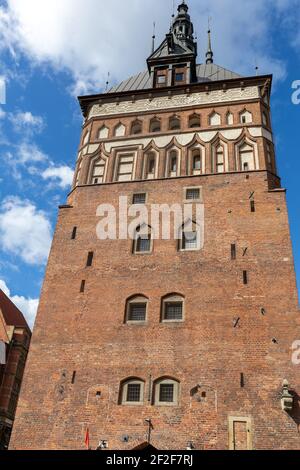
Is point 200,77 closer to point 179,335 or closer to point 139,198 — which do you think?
point 139,198

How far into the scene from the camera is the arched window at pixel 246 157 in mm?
20000

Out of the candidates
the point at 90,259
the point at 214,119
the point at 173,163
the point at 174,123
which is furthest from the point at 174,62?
the point at 90,259

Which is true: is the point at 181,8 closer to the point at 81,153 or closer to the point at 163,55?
the point at 163,55

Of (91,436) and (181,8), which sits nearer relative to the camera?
(91,436)

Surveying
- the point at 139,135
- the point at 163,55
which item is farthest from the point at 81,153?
the point at 163,55

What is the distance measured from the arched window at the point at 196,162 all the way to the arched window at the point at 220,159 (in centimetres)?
79

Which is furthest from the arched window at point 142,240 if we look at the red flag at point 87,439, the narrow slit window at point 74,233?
the red flag at point 87,439

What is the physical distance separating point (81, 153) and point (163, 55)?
26.9 feet

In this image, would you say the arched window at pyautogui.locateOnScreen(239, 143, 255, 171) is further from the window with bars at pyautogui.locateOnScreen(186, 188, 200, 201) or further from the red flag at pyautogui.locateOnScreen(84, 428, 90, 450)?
the red flag at pyautogui.locateOnScreen(84, 428, 90, 450)

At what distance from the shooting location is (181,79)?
81.7 ft

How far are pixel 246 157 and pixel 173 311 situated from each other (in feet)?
26.2

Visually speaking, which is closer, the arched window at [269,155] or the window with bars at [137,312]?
the window with bars at [137,312]

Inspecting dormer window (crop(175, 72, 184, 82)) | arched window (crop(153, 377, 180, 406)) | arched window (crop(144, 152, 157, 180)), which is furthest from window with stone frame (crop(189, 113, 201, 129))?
arched window (crop(153, 377, 180, 406))

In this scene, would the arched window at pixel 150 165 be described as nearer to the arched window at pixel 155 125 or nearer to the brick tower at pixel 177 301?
the brick tower at pixel 177 301
